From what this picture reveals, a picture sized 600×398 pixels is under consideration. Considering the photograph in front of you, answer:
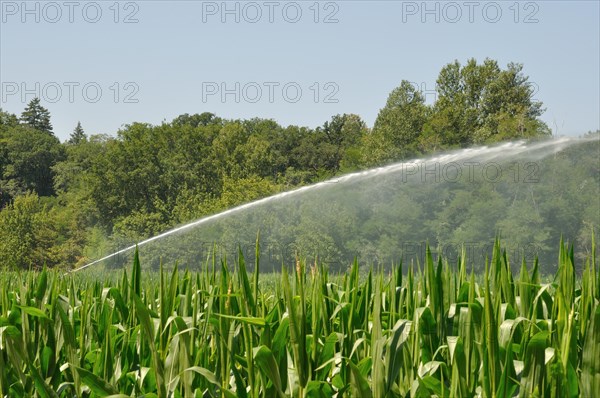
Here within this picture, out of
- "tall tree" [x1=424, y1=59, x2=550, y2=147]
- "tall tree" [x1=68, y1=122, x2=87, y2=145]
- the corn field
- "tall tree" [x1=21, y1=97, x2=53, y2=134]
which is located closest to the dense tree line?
"tall tree" [x1=424, y1=59, x2=550, y2=147]

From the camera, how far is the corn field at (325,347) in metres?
2.55

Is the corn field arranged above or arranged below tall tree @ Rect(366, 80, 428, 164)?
below

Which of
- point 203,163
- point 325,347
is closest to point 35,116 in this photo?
point 203,163

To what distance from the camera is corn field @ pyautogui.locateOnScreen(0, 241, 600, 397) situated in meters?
2.55

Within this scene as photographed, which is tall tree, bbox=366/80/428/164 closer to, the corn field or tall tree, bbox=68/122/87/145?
the corn field

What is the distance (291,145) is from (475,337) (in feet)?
227

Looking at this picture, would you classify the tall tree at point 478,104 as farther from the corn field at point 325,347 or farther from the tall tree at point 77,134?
the tall tree at point 77,134

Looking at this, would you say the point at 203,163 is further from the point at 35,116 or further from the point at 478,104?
the point at 35,116

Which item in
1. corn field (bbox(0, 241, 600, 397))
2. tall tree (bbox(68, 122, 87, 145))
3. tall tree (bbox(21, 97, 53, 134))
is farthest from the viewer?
tall tree (bbox(68, 122, 87, 145))

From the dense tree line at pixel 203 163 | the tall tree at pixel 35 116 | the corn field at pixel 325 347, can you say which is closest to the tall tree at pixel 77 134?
the tall tree at pixel 35 116

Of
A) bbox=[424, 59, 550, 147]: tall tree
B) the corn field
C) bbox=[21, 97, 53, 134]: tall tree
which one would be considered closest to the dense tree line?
bbox=[424, 59, 550, 147]: tall tree

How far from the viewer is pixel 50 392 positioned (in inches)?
115

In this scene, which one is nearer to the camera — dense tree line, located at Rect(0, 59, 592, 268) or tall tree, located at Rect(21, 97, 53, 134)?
dense tree line, located at Rect(0, 59, 592, 268)

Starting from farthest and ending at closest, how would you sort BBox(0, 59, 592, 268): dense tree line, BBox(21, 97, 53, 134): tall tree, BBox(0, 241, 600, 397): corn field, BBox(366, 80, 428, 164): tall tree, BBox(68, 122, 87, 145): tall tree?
BBox(68, 122, 87, 145): tall tree
BBox(21, 97, 53, 134): tall tree
BBox(366, 80, 428, 164): tall tree
BBox(0, 59, 592, 268): dense tree line
BBox(0, 241, 600, 397): corn field
